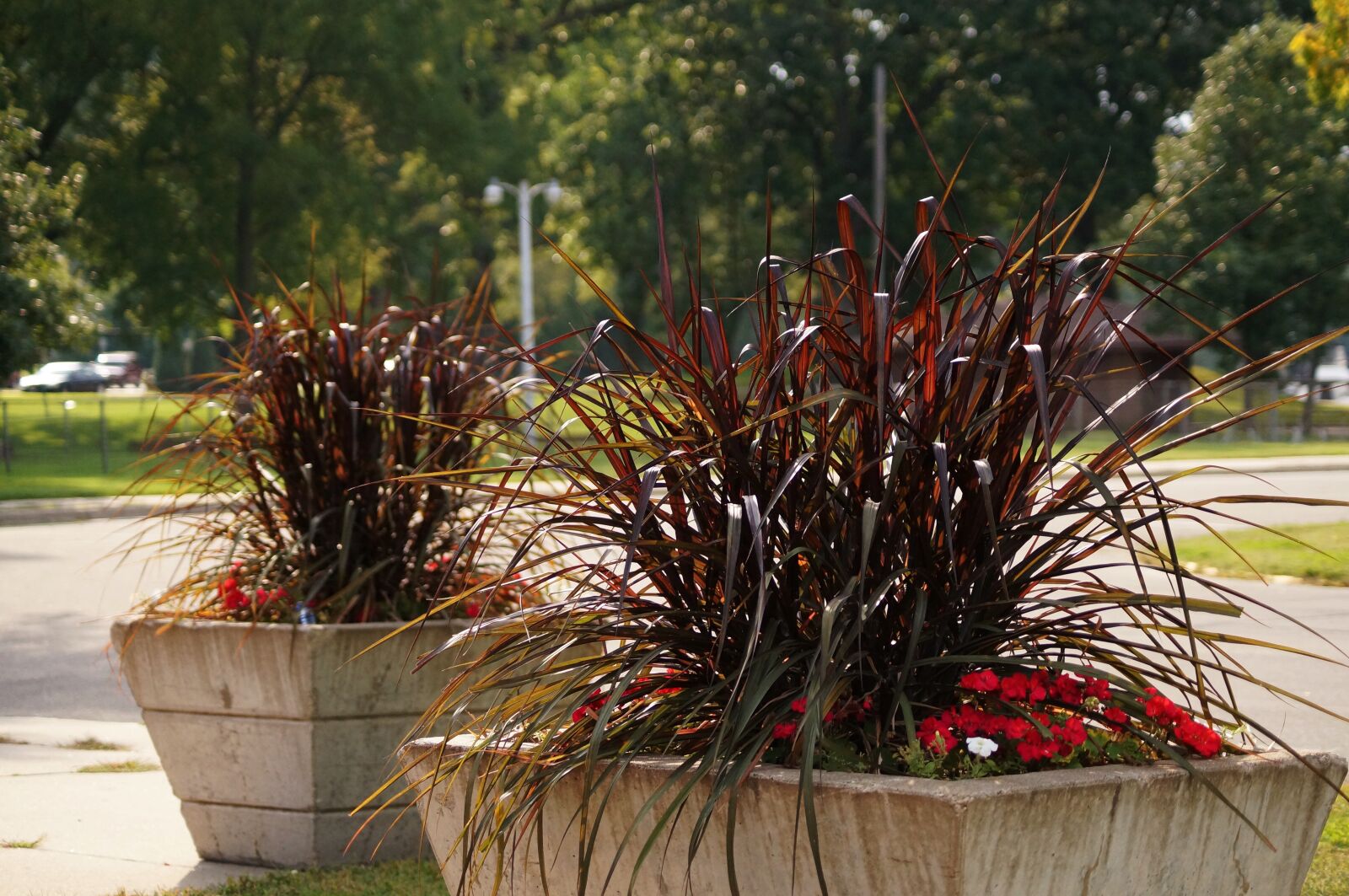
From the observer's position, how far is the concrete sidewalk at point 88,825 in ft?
15.5

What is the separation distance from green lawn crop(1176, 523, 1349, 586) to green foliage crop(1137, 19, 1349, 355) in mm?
18710

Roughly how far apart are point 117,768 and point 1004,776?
4.74 meters

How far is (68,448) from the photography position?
31.9 m

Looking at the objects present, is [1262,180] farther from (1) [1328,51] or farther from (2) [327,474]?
(2) [327,474]

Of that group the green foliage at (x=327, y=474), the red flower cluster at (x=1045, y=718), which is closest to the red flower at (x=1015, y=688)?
the red flower cluster at (x=1045, y=718)

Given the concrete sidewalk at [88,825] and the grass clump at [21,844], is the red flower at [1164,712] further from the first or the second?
the grass clump at [21,844]

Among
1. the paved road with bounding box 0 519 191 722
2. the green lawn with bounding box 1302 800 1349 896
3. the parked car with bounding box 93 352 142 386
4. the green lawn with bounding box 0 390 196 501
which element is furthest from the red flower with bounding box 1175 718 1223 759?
the parked car with bounding box 93 352 142 386

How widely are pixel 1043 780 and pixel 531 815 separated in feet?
3.26

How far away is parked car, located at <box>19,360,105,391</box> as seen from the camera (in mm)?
65375

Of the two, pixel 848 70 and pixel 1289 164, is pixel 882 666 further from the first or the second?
pixel 848 70

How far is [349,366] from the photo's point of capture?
16.8ft

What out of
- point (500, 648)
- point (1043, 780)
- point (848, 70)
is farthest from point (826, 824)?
point (848, 70)

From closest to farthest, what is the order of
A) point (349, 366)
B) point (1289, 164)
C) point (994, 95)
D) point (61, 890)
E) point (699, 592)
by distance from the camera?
point (699, 592) < point (61, 890) < point (349, 366) < point (1289, 164) < point (994, 95)

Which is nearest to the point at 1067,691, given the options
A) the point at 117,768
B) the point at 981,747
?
the point at 981,747
